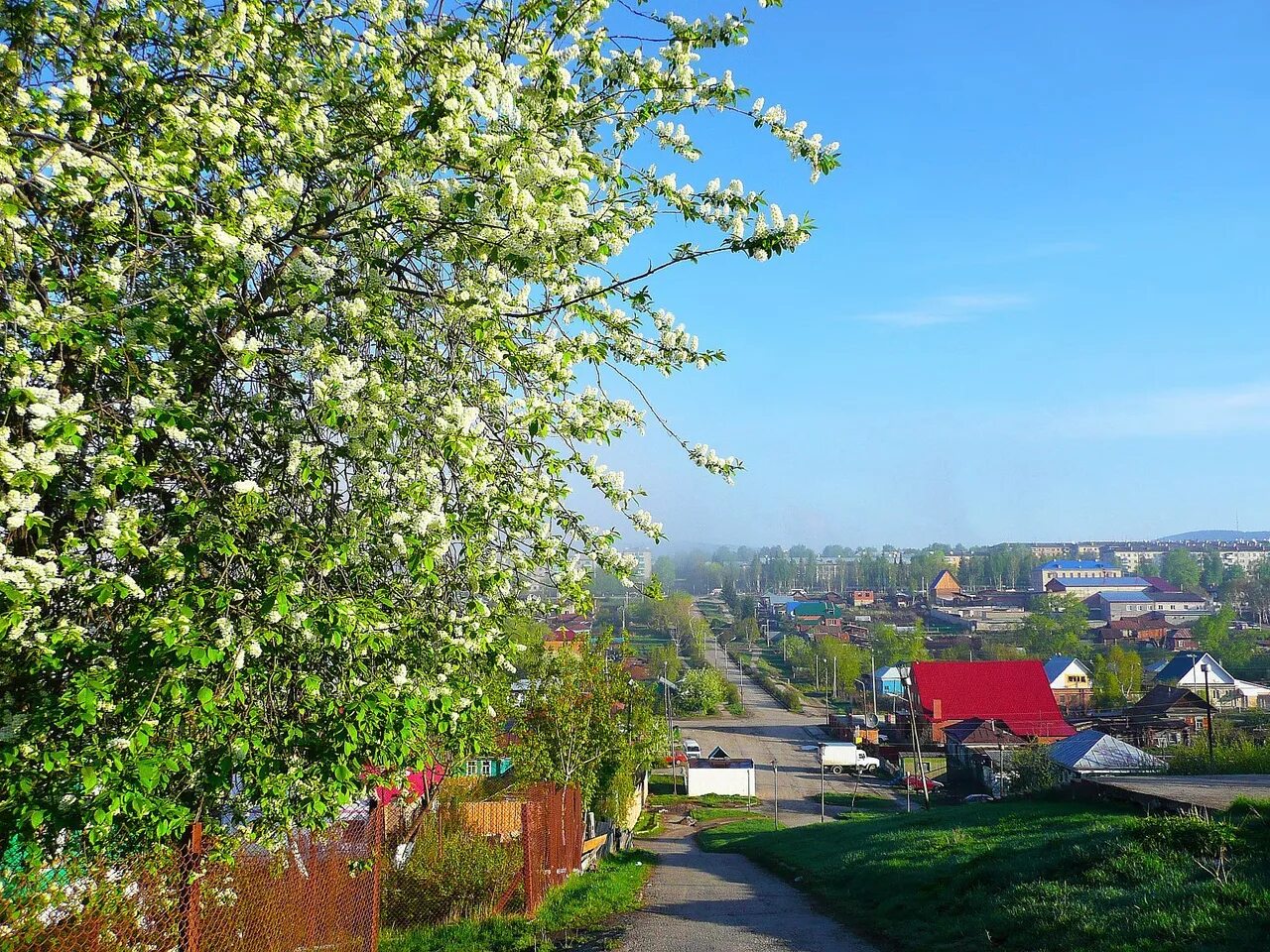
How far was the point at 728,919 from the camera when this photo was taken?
36.5 ft

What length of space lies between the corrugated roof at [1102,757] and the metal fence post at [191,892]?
90.2 feet

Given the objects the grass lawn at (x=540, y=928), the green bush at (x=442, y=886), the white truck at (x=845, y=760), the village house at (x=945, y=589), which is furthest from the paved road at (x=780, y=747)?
the village house at (x=945, y=589)

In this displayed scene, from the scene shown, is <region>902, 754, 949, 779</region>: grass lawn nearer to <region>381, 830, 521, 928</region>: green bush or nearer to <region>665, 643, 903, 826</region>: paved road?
<region>665, 643, 903, 826</region>: paved road

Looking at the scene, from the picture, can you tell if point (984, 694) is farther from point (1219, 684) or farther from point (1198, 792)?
point (1198, 792)

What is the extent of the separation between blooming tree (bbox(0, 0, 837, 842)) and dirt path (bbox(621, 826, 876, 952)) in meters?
4.92

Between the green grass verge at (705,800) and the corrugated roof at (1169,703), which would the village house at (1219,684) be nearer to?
the corrugated roof at (1169,703)

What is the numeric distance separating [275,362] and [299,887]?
358 centimetres

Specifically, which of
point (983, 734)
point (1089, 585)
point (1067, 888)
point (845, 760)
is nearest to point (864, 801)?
point (983, 734)

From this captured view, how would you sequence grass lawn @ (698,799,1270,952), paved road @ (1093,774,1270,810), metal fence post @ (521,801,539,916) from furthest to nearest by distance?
paved road @ (1093,774,1270,810) → metal fence post @ (521,801,539,916) → grass lawn @ (698,799,1270,952)

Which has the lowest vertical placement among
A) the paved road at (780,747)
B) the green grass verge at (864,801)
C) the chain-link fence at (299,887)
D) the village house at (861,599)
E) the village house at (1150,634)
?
the paved road at (780,747)

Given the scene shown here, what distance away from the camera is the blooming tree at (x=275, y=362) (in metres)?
4.26

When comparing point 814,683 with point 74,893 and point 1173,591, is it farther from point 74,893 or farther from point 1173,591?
point 74,893

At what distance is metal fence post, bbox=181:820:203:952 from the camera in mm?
4961

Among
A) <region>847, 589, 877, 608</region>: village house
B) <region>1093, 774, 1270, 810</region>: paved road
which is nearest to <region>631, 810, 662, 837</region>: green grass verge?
<region>1093, 774, 1270, 810</region>: paved road
